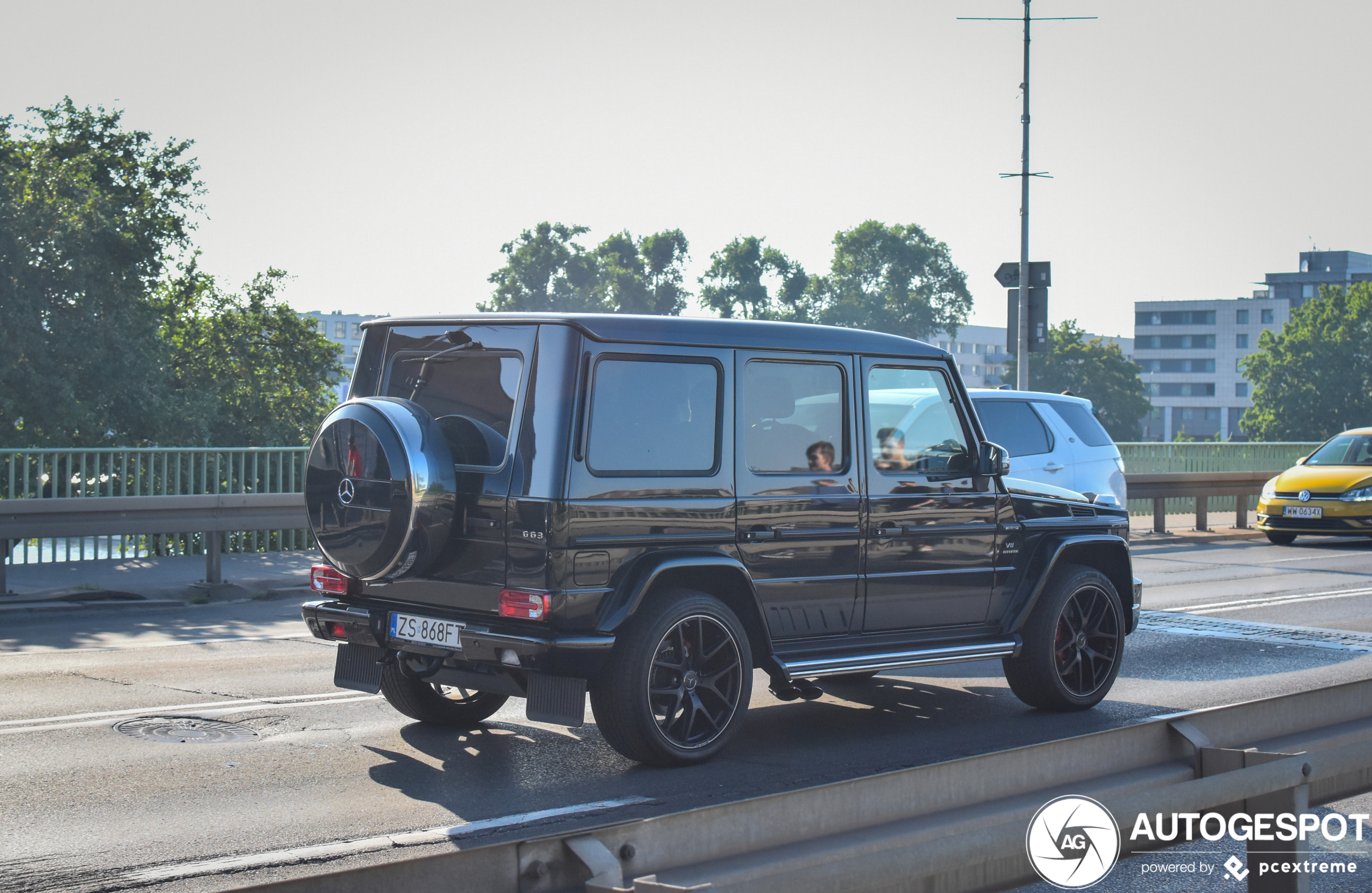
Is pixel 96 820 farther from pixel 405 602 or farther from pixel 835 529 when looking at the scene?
pixel 835 529

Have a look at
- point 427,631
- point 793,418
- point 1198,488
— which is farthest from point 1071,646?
point 1198,488

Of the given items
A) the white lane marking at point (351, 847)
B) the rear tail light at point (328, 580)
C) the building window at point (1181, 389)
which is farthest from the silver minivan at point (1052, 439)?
the building window at point (1181, 389)

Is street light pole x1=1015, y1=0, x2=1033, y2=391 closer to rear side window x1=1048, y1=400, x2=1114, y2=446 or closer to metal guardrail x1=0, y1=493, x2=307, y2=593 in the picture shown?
rear side window x1=1048, y1=400, x2=1114, y2=446

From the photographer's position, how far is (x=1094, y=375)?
118 metres

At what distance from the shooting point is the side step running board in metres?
6.24

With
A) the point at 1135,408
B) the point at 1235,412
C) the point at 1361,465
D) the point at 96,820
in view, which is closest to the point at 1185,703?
the point at 96,820

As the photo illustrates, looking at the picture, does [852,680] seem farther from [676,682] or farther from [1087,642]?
[676,682]

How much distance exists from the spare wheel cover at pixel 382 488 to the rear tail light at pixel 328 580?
1.30 ft

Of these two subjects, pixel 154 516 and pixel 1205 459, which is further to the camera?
pixel 1205 459

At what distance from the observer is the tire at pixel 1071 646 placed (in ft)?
24.0

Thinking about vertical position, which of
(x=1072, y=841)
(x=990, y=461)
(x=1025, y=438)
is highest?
(x=1025, y=438)

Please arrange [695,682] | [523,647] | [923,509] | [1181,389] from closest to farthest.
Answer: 1. [523,647]
2. [695,682]
3. [923,509]
4. [1181,389]

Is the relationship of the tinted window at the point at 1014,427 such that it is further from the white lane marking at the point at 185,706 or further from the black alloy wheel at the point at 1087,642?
the white lane marking at the point at 185,706

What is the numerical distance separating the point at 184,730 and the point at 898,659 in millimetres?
3535
